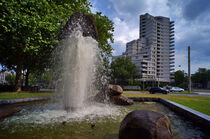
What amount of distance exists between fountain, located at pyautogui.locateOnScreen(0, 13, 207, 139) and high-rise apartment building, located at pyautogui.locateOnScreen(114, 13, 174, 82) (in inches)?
3155

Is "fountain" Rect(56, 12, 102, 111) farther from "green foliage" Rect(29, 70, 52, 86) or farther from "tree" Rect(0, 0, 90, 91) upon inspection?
"green foliage" Rect(29, 70, 52, 86)

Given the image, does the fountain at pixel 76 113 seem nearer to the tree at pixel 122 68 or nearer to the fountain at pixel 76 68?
the fountain at pixel 76 68

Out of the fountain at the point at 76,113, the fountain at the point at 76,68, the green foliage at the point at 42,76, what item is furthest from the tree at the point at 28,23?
the green foliage at the point at 42,76

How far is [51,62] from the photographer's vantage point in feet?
77.1

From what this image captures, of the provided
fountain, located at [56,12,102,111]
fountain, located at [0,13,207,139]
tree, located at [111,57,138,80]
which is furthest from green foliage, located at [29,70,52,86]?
tree, located at [111,57,138,80]

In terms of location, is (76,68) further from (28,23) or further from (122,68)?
(122,68)

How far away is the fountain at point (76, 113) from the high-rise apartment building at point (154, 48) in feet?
263

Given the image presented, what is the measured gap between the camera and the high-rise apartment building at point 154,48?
8844 centimetres

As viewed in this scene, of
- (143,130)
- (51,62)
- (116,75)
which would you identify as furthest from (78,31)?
(116,75)

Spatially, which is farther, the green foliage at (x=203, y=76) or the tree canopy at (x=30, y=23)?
the green foliage at (x=203, y=76)

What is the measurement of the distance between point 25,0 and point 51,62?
13231 mm

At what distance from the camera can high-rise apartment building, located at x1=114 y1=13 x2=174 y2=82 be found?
88.4 metres

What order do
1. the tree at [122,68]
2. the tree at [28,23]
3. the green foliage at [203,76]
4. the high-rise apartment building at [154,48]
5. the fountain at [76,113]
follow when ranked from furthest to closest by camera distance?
1. the high-rise apartment building at [154,48]
2. the green foliage at [203,76]
3. the tree at [122,68]
4. the tree at [28,23]
5. the fountain at [76,113]

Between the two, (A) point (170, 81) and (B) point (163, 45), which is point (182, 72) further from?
(B) point (163, 45)
